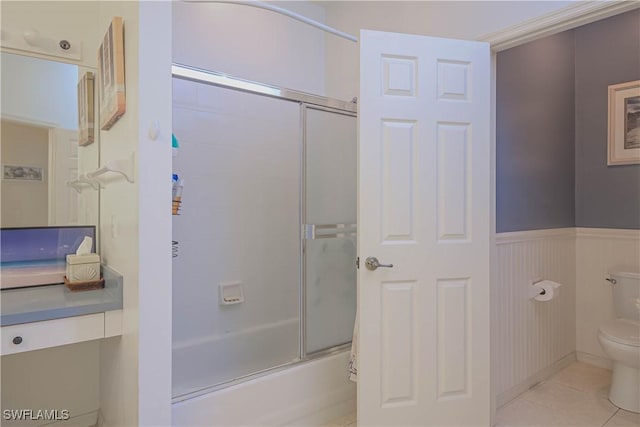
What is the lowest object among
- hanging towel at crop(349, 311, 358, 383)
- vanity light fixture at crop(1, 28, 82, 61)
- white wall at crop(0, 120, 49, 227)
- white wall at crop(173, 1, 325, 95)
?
hanging towel at crop(349, 311, 358, 383)

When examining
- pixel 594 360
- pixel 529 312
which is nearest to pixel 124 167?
pixel 529 312

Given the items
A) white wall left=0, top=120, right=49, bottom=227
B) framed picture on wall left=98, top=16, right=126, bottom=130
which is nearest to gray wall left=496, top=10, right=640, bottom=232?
framed picture on wall left=98, top=16, right=126, bottom=130

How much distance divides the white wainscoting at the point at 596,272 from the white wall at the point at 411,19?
1921 millimetres

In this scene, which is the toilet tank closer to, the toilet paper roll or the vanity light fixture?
the toilet paper roll

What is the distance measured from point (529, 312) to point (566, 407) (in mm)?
578

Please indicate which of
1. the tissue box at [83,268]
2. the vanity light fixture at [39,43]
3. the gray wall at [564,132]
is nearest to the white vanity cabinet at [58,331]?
the tissue box at [83,268]

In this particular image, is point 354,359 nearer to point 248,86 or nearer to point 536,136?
point 248,86

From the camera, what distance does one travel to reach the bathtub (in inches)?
67.9

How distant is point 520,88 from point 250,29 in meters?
1.92

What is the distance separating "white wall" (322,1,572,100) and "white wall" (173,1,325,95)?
0.16 metres

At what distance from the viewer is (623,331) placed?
7.41ft

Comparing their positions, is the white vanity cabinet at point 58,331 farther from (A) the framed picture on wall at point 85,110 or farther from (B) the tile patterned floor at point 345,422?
(B) the tile patterned floor at point 345,422

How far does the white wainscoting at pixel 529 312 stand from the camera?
2.26 m

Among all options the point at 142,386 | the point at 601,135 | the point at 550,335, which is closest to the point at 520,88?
the point at 601,135
